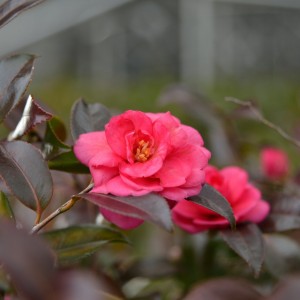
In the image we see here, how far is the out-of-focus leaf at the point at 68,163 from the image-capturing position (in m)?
0.84

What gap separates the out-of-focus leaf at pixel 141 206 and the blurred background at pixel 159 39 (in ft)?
17.3

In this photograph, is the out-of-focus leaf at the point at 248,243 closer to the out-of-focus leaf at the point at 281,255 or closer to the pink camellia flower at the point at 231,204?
the pink camellia flower at the point at 231,204

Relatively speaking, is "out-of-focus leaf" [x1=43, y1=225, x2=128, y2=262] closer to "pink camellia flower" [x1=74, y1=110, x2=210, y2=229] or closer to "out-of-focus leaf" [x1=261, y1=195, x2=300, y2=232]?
"pink camellia flower" [x1=74, y1=110, x2=210, y2=229]

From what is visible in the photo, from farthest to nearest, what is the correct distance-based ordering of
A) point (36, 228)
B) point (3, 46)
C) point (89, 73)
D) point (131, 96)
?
point (89, 73), point (3, 46), point (131, 96), point (36, 228)

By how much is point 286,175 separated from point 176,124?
952mm

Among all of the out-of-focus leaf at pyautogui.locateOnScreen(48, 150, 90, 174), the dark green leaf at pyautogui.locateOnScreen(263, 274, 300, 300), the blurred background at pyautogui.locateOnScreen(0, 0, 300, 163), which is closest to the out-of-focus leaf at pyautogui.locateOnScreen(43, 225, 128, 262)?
the out-of-focus leaf at pyautogui.locateOnScreen(48, 150, 90, 174)

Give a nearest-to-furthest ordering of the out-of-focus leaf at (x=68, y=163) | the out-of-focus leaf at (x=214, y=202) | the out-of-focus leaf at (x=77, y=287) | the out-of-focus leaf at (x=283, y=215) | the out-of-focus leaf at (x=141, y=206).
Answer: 1. the out-of-focus leaf at (x=77, y=287)
2. the out-of-focus leaf at (x=141, y=206)
3. the out-of-focus leaf at (x=214, y=202)
4. the out-of-focus leaf at (x=68, y=163)
5. the out-of-focus leaf at (x=283, y=215)

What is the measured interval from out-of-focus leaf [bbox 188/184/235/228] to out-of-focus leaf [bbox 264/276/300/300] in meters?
0.17

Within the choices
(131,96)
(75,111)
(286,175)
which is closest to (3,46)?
(131,96)

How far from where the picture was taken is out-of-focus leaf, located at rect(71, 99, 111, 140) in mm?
853

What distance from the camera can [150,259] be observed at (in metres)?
1.19

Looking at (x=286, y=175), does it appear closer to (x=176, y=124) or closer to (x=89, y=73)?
(x=176, y=124)

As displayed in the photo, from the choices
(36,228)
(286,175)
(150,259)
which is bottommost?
(286,175)

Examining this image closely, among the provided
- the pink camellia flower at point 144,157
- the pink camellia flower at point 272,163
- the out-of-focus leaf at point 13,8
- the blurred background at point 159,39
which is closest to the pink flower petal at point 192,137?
the pink camellia flower at point 144,157
